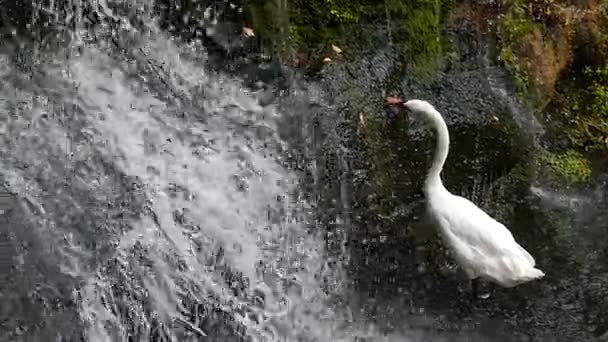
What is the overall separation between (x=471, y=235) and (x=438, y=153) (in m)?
0.47

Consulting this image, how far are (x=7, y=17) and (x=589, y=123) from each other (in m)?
3.63

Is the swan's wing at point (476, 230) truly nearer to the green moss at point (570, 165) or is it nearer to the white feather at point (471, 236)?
the white feather at point (471, 236)

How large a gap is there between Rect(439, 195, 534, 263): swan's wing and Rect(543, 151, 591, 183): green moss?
1099 mm

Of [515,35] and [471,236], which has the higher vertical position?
[515,35]

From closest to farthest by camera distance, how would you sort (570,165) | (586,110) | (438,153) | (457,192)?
1. (438,153)
2. (457,192)
3. (570,165)
4. (586,110)

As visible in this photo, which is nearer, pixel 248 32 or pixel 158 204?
→ pixel 158 204

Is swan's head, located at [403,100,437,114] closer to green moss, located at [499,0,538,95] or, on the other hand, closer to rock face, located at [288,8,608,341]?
rock face, located at [288,8,608,341]

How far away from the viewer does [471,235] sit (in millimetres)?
4391

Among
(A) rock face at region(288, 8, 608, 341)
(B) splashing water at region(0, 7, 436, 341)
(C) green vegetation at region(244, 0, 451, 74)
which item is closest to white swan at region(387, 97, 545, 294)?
(A) rock face at region(288, 8, 608, 341)

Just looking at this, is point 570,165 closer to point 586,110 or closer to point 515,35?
point 586,110

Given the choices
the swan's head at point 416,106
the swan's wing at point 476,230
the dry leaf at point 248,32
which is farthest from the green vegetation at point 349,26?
the swan's wing at point 476,230

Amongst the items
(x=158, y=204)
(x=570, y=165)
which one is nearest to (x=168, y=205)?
(x=158, y=204)

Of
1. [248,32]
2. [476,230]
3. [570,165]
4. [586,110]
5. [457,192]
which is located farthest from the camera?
[586,110]

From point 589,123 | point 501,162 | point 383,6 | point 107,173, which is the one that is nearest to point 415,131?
point 501,162
